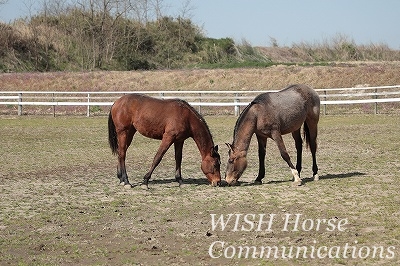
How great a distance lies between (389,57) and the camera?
194 ft

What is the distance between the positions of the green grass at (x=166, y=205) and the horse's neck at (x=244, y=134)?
28.3 inches

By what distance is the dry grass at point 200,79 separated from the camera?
40844 mm

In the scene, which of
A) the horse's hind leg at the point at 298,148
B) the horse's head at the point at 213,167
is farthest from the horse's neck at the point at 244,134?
the horse's hind leg at the point at 298,148

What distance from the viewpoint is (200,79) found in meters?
44.0

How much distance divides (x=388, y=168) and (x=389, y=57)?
158ft

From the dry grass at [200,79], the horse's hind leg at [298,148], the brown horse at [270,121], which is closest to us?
the brown horse at [270,121]

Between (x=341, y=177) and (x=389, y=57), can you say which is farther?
(x=389, y=57)

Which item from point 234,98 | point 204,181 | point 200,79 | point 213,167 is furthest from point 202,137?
point 200,79

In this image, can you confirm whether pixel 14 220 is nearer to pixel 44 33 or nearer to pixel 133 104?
pixel 133 104

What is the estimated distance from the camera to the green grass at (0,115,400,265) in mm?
7512

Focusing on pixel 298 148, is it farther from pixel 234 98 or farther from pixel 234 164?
pixel 234 98

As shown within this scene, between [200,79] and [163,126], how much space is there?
3225cm

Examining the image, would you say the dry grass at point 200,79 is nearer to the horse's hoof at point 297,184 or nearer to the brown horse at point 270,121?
the brown horse at point 270,121

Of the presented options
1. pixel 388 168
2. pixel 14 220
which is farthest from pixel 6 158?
pixel 388 168
